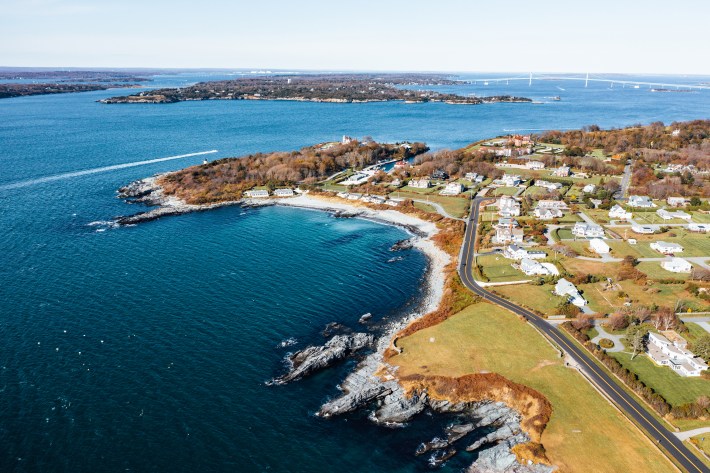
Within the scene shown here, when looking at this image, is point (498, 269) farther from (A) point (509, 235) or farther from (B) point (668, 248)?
(B) point (668, 248)

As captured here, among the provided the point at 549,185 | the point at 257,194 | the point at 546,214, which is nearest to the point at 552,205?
the point at 546,214

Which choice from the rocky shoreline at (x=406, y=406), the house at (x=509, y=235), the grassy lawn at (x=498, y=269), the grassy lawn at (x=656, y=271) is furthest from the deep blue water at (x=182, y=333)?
the grassy lawn at (x=656, y=271)

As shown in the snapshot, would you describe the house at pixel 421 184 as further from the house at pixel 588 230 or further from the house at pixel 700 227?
the house at pixel 700 227

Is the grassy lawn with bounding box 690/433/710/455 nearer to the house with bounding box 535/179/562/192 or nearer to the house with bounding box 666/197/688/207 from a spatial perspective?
the house with bounding box 666/197/688/207

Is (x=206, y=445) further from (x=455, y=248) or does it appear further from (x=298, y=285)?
(x=455, y=248)

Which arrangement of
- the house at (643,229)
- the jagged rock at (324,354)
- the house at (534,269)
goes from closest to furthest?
the jagged rock at (324,354), the house at (534,269), the house at (643,229)

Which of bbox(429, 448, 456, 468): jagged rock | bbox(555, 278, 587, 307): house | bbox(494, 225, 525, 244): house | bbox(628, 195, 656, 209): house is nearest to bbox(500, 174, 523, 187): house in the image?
bbox(628, 195, 656, 209): house
